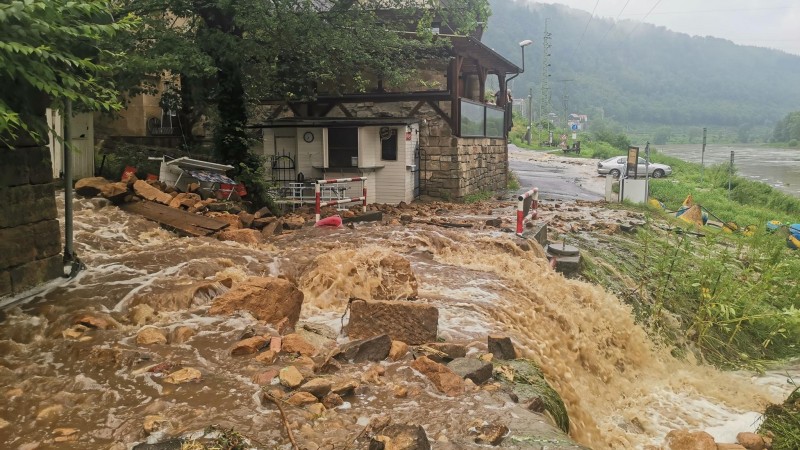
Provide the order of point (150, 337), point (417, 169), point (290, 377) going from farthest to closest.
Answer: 1. point (417, 169)
2. point (150, 337)
3. point (290, 377)

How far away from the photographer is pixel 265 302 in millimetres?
6836

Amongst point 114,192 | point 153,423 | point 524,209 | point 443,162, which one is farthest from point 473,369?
point 443,162

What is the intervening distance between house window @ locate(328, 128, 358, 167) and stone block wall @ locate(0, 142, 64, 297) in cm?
1112

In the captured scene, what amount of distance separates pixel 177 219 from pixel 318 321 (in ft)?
16.1

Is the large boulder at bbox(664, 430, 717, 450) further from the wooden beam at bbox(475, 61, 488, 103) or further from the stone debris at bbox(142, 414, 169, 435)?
the wooden beam at bbox(475, 61, 488, 103)

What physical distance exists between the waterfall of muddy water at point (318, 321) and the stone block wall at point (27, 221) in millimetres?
274

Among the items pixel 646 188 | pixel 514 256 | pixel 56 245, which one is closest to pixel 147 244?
pixel 56 245

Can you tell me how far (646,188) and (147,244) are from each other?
17.9 m

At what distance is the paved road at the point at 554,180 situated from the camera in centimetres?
2665

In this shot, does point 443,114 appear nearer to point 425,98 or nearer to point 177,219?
point 425,98

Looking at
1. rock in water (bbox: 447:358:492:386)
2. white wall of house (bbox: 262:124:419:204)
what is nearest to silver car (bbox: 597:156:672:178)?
white wall of house (bbox: 262:124:419:204)

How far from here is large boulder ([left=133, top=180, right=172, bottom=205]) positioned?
1171 centimetres

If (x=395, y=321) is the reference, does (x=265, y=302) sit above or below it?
above

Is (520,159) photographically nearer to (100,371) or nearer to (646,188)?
(646,188)
